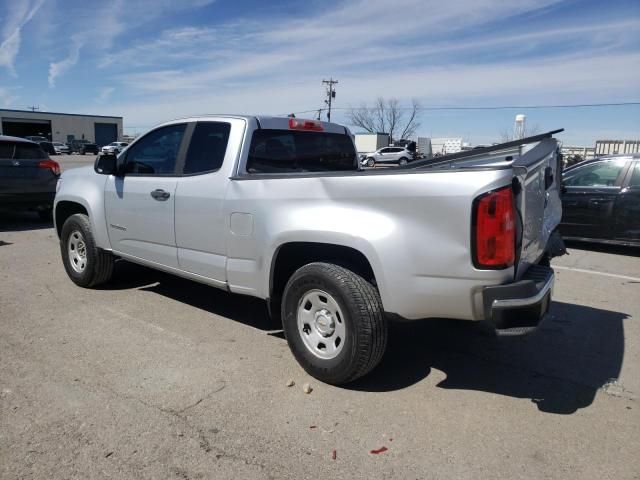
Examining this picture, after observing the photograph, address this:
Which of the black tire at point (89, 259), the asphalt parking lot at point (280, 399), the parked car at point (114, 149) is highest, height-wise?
the parked car at point (114, 149)

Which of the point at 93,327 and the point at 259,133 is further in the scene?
the point at 93,327

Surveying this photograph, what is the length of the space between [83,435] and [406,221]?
2160 mm

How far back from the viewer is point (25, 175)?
32.2 feet

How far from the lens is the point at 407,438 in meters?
2.98

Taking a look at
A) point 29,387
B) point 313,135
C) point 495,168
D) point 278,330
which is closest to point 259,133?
point 313,135

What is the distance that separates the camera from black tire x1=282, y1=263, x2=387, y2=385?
10.8 ft

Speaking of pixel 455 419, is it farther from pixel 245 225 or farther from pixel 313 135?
pixel 313 135

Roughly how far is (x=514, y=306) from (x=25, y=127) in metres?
93.0

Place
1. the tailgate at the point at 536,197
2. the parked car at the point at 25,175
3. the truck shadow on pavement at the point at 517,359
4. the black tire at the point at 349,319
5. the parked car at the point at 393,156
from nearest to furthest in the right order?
the tailgate at the point at 536,197
the black tire at the point at 349,319
the truck shadow on pavement at the point at 517,359
the parked car at the point at 25,175
the parked car at the point at 393,156

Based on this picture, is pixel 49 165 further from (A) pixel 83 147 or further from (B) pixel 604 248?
(A) pixel 83 147

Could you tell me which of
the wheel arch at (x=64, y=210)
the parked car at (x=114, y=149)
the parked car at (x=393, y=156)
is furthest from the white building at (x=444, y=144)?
the wheel arch at (x=64, y=210)

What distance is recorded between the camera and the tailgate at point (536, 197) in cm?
306

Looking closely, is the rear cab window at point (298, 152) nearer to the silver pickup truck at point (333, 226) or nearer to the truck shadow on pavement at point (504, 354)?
the silver pickup truck at point (333, 226)

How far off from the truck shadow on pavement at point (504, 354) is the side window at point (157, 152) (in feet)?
4.52
